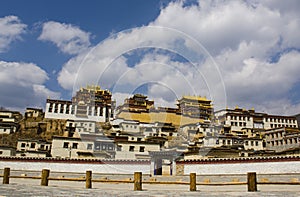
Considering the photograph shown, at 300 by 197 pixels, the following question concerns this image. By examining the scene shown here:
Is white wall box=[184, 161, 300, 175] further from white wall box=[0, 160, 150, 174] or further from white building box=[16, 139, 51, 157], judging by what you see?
white building box=[16, 139, 51, 157]

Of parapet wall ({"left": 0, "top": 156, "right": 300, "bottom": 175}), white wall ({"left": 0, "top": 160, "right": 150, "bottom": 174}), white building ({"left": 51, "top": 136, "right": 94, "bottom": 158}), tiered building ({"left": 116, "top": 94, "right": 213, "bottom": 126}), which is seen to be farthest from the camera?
tiered building ({"left": 116, "top": 94, "right": 213, "bottom": 126})

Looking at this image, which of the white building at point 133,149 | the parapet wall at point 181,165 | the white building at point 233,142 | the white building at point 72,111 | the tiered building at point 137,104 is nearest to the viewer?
the parapet wall at point 181,165

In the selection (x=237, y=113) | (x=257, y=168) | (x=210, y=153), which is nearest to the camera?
(x=257, y=168)

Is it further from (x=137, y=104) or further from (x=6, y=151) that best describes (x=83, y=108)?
(x=6, y=151)

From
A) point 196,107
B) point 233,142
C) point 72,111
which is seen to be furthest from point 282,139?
point 72,111

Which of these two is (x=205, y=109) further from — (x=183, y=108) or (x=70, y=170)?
(x=70, y=170)

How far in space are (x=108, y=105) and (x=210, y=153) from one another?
143 feet

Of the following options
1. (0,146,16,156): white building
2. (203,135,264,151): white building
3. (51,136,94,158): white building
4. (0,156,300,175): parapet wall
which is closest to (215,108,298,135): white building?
(203,135,264,151): white building

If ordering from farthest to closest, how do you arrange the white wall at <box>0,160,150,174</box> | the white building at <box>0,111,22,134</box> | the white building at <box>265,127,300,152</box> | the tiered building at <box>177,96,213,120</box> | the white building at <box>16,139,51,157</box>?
the tiered building at <box>177,96,213,120</box>
the white building at <box>0,111,22,134</box>
the white building at <box>265,127,300,152</box>
the white building at <box>16,139,51,157</box>
the white wall at <box>0,160,150,174</box>

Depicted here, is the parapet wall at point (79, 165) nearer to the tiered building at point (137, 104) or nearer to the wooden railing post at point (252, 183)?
the wooden railing post at point (252, 183)

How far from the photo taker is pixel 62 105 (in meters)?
72.1

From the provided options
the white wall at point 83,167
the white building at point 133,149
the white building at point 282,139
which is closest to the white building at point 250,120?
the white building at point 282,139

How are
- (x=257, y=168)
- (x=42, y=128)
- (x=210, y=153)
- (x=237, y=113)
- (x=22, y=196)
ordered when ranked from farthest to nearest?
(x=237, y=113)
(x=42, y=128)
(x=210, y=153)
(x=257, y=168)
(x=22, y=196)

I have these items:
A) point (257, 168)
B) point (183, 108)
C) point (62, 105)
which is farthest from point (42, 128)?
point (257, 168)
